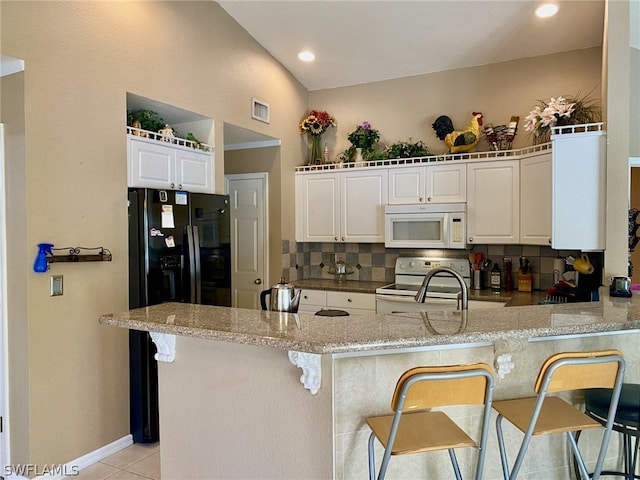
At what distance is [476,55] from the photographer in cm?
402

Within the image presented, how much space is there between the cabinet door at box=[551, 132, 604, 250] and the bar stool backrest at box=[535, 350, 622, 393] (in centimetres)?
151

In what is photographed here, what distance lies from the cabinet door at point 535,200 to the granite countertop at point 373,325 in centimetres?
157

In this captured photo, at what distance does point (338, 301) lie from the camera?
170 inches

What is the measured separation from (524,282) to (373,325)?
2.83 metres

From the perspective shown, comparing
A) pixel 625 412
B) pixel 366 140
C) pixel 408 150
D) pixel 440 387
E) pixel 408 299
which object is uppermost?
pixel 366 140

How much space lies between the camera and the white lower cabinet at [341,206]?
4.39 meters

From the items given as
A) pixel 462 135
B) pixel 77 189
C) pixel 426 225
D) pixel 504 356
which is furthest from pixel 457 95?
pixel 77 189

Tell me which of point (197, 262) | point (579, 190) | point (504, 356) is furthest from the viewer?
point (197, 262)

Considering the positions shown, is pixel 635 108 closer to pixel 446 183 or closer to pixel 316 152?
pixel 446 183

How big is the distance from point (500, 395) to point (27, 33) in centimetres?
300

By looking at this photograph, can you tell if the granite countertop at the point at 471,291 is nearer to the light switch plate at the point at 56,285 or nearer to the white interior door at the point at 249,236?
the white interior door at the point at 249,236

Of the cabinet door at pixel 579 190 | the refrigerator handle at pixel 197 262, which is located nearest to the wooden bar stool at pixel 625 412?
the cabinet door at pixel 579 190

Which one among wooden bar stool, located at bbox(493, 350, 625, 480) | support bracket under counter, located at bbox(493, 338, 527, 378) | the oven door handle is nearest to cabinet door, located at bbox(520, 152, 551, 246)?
the oven door handle

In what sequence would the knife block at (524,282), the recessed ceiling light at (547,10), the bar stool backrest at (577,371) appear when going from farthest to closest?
1. the knife block at (524,282)
2. the recessed ceiling light at (547,10)
3. the bar stool backrest at (577,371)
